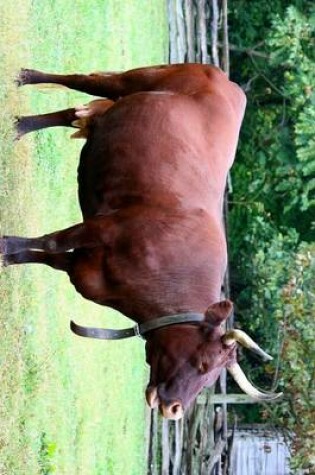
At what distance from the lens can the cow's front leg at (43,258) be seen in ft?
17.6

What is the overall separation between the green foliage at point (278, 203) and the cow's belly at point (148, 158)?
535 centimetres

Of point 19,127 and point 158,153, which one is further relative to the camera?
point 19,127

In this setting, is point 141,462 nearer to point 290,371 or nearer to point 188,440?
point 188,440

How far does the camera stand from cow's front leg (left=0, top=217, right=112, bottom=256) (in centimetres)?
511

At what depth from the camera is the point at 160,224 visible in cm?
509

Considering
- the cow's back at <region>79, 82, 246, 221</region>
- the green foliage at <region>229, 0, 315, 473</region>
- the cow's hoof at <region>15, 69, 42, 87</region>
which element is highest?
the cow's hoof at <region>15, 69, 42, 87</region>

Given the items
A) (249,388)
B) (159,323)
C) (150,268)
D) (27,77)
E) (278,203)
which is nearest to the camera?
(249,388)

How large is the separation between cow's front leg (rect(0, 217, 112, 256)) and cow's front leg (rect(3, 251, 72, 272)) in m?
0.05

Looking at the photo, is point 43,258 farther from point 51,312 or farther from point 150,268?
point 51,312

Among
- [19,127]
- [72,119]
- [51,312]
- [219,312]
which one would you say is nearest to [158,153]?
[72,119]

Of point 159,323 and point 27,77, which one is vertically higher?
point 27,77

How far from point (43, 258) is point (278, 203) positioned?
11653 mm

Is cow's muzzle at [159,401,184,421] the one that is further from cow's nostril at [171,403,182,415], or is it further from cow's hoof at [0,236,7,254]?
cow's hoof at [0,236,7,254]

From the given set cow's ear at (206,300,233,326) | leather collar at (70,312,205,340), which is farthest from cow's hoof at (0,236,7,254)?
cow's ear at (206,300,233,326)
